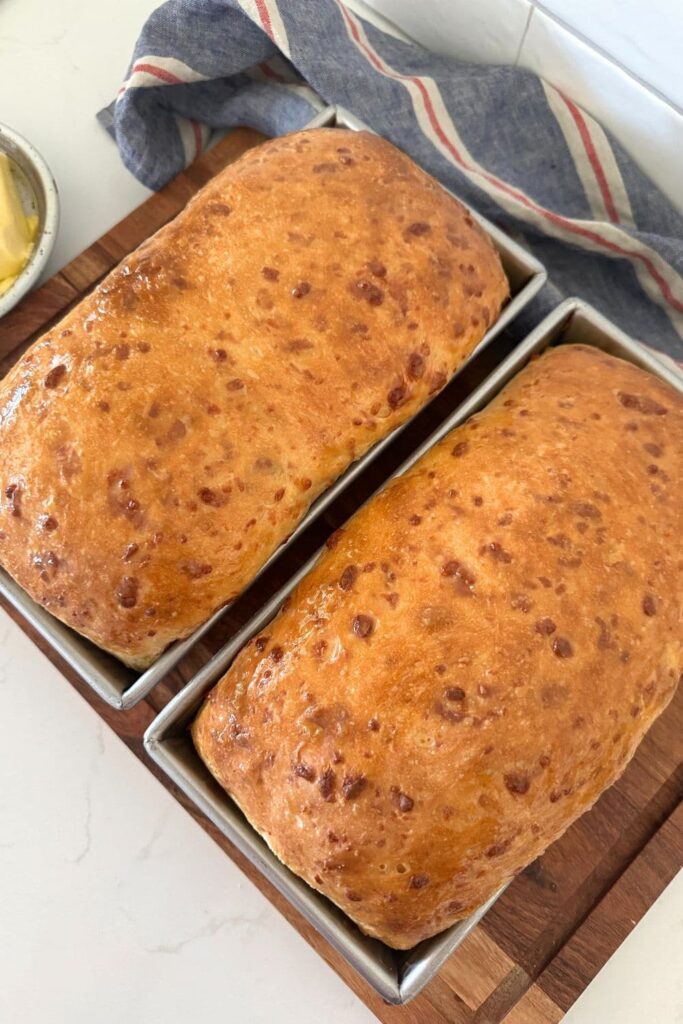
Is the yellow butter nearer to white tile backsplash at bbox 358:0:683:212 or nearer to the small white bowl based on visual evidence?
the small white bowl

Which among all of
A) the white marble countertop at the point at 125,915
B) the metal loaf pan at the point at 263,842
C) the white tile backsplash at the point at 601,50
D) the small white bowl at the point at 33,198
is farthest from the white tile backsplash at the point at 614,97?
the white marble countertop at the point at 125,915

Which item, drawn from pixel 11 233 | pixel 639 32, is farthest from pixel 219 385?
pixel 639 32

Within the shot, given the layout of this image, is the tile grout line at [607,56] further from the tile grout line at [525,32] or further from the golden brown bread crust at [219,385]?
the golden brown bread crust at [219,385]

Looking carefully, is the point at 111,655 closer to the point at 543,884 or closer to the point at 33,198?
the point at 543,884

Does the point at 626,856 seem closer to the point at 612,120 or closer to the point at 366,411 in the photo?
the point at 366,411

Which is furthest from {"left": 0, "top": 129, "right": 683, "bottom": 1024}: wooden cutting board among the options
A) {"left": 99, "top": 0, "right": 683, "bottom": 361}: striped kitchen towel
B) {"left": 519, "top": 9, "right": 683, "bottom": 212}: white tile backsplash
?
{"left": 519, "top": 9, "right": 683, "bottom": 212}: white tile backsplash

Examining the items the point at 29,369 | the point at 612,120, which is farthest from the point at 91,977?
the point at 612,120
